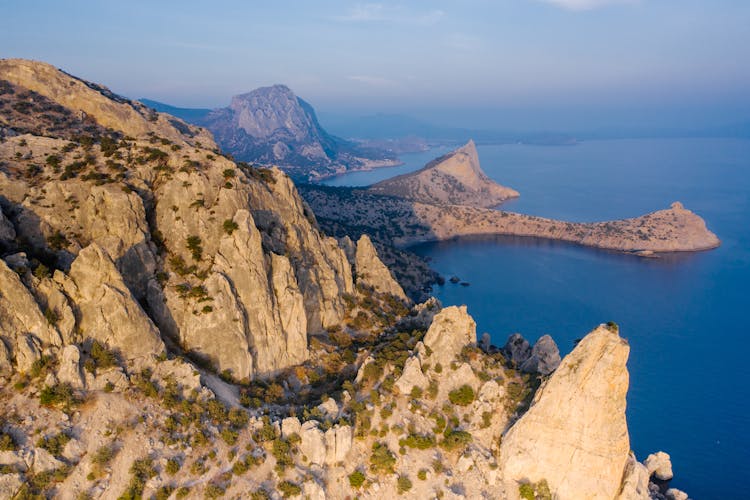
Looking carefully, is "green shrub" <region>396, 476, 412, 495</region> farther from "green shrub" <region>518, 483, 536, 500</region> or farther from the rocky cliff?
the rocky cliff

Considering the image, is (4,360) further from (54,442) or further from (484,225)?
(484,225)

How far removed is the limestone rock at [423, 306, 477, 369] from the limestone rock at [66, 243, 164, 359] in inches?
969

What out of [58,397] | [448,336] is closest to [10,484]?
[58,397]

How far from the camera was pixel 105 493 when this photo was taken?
2452 cm

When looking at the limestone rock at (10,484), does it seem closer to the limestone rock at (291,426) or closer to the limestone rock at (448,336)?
the limestone rock at (291,426)

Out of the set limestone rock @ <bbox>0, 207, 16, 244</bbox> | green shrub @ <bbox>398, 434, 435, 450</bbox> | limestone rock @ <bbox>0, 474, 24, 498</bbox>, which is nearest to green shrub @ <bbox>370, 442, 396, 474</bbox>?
green shrub @ <bbox>398, 434, 435, 450</bbox>

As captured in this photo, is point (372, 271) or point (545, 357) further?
point (372, 271)

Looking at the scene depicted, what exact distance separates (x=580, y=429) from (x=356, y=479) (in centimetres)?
1680

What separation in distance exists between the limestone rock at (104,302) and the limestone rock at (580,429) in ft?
95.3

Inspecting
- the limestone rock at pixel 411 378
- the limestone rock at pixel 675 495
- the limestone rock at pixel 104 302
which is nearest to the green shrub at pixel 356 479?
the limestone rock at pixel 411 378

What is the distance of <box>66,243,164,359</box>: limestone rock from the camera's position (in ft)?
93.1

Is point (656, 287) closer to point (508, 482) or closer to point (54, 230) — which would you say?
point (508, 482)

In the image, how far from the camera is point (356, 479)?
3081cm

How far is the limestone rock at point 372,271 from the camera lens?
58.7 m
